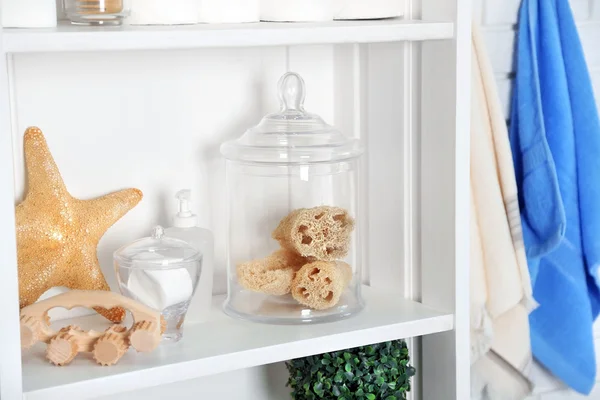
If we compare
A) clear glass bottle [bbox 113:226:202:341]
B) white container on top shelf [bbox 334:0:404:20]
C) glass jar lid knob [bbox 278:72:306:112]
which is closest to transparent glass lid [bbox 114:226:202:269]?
clear glass bottle [bbox 113:226:202:341]

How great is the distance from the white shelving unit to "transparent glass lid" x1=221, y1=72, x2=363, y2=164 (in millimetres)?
77

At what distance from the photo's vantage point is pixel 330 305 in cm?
112

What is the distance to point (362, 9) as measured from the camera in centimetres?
113

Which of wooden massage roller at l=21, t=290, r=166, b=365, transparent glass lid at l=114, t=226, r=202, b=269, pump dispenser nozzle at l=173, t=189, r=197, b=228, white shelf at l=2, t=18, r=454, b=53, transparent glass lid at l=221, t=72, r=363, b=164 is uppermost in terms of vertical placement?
white shelf at l=2, t=18, r=454, b=53

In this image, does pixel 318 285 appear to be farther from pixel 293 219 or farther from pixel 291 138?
pixel 291 138

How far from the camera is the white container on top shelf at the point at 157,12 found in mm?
1017

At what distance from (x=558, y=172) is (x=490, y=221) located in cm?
16

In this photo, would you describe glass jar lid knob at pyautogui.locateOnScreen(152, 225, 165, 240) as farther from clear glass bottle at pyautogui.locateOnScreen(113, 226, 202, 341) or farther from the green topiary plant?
the green topiary plant

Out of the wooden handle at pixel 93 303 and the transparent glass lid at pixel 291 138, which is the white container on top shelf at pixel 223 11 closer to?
the transparent glass lid at pixel 291 138

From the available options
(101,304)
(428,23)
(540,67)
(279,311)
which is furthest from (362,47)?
(101,304)

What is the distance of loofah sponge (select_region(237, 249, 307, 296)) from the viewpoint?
1.11m

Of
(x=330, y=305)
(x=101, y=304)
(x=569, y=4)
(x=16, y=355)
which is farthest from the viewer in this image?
(x=569, y=4)

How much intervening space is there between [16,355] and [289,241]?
1.21 ft

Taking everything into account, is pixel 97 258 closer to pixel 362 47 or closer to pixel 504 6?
pixel 362 47
